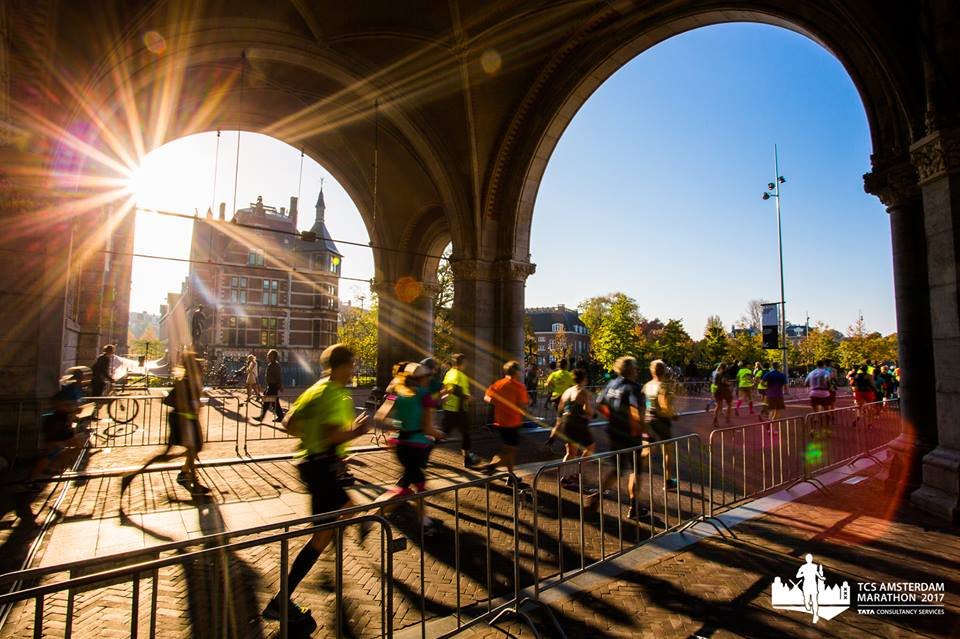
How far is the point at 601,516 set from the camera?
4.25 metres

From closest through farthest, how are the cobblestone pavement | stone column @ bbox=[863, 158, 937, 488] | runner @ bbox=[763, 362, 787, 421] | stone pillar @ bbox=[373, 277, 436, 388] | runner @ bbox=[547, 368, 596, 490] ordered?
the cobblestone pavement < runner @ bbox=[547, 368, 596, 490] < stone column @ bbox=[863, 158, 937, 488] < runner @ bbox=[763, 362, 787, 421] < stone pillar @ bbox=[373, 277, 436, 388]

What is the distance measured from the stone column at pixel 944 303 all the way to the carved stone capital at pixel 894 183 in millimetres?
1058

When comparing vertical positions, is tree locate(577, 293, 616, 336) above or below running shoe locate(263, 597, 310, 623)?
above

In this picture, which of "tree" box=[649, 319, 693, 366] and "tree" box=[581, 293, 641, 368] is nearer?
"tree" box=[581, 293, 641, 368]

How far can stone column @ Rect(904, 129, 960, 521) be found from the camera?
220 inches

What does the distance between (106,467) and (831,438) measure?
1246cm

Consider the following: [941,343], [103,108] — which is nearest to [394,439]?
[941,343]

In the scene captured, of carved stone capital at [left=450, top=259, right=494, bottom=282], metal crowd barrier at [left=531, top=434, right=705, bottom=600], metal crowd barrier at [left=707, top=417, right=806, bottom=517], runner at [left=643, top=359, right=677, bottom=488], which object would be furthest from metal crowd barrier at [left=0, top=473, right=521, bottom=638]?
carved stone capital at [left=450, top=259, right=494, bottom=282]

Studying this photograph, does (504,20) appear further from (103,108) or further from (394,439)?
(394,439)

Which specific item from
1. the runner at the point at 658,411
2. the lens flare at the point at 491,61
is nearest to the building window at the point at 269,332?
the lens flare at the point at 491,61

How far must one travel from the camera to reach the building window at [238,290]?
4603 centimetres

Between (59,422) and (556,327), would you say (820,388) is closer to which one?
(59,422)

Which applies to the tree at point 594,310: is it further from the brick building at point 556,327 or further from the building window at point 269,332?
the building window at point 269,332

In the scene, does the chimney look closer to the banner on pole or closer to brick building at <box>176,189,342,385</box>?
brick building at <box>176,189,342,385</box>
